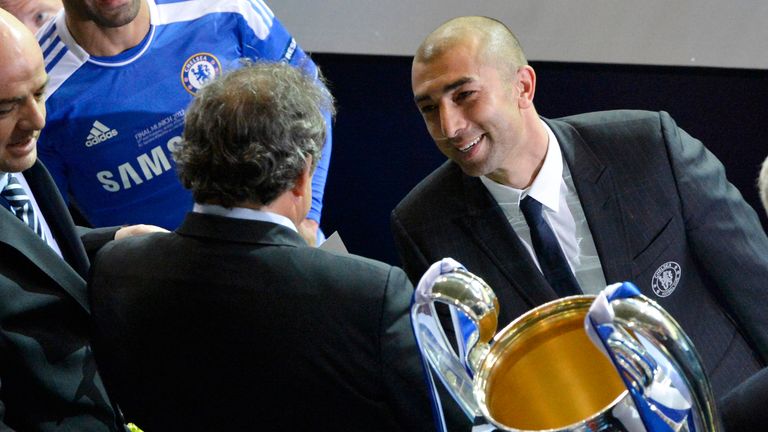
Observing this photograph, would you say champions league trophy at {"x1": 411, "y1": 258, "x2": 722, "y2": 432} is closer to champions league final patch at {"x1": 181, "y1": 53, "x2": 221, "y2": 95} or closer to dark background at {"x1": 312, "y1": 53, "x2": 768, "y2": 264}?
champions league final patch at {"x1": 181, "y1": 53, "x2": 221, "y2": 95}

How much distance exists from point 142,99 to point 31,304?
3.54ft

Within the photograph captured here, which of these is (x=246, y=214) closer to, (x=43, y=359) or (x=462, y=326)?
(x=43, y=359)

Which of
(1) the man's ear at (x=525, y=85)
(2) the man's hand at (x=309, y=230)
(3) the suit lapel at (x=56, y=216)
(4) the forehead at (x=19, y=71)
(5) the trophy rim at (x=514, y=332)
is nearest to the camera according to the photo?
(5) the trophy rim at (x=514, y=332)

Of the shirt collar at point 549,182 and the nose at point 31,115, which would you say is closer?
the nose at point 31,115

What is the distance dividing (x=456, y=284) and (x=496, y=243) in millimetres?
1012

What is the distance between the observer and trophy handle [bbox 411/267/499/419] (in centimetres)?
119

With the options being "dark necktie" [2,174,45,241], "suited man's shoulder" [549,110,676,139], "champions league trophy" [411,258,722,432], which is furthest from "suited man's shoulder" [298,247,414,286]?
"suited man's shoulder" [549,110,676,139]

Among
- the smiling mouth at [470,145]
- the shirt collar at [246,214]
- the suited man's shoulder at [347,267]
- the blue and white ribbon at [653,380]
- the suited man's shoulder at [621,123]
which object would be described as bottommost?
the suited man's shoulder at [347,267]

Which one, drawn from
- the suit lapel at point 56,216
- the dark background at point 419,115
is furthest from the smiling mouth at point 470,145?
the dark background at point 419,115

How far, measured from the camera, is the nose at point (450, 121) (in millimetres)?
2150

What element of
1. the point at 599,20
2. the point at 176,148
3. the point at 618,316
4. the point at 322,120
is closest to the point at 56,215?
the point at 176,148

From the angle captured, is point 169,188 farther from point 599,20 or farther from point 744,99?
point 744,99

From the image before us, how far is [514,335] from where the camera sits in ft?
4.06

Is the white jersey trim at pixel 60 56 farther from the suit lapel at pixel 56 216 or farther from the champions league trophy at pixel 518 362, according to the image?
the champions league trophy at pixel 518 362
